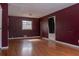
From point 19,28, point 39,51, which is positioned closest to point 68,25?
point 39,51

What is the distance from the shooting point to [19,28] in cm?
1120

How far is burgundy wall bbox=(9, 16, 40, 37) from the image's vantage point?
35.3 ft

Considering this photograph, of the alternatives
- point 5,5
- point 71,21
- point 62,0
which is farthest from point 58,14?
point 62,0

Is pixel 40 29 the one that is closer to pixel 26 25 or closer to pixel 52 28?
pixel 26 25

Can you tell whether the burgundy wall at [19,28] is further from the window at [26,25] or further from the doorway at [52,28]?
the doorway at [52,28]

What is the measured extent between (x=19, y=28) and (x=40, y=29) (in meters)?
A: 2.13

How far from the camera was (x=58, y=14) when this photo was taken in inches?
306

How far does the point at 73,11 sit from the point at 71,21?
0.54 meters

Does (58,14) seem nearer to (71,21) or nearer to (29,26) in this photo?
(71,21)

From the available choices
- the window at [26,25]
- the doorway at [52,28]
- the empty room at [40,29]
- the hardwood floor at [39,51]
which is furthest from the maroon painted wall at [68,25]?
the window at [26,25]

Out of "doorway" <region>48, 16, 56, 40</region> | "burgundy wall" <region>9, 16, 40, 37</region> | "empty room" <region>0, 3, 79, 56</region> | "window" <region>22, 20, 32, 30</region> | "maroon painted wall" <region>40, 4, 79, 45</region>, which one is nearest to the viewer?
"empty room" <region>0, 3, 79, 56</region>

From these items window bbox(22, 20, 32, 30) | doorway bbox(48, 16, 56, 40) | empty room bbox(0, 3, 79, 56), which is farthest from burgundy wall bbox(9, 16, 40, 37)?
doorway bbox(48, 16, 56, 40)

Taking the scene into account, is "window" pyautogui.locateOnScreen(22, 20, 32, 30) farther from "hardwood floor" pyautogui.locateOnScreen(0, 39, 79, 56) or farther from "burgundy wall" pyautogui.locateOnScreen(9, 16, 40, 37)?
"hardwood floor" pyautogui.locateOnScreen(0, 39, 79, 56)

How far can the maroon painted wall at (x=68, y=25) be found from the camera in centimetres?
582
